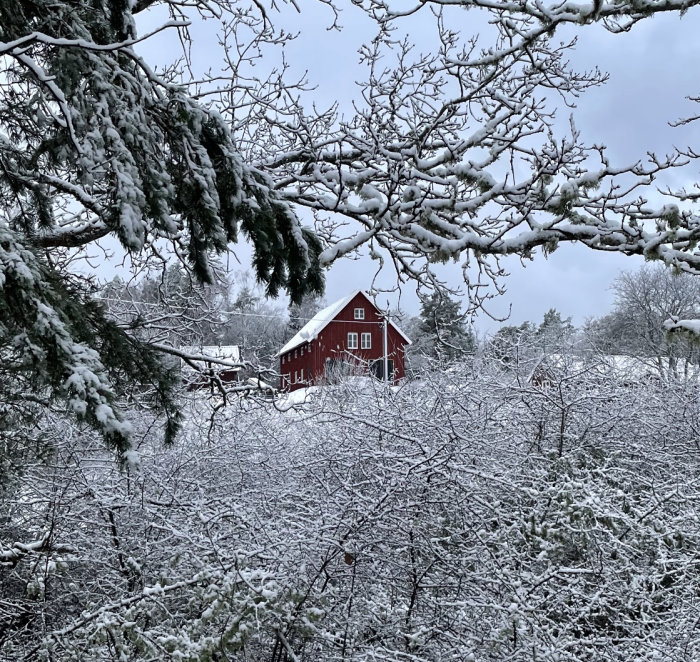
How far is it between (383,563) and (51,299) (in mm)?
2703

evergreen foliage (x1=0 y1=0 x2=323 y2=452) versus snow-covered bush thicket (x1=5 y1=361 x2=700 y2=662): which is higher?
evergreen foliage (x1=0 y1=0 x2=323 y2=452)

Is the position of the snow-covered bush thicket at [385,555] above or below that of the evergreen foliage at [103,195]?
below

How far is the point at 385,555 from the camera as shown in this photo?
4078mm

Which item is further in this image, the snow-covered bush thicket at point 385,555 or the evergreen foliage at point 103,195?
the snow-covered bush thicket at point 385,555

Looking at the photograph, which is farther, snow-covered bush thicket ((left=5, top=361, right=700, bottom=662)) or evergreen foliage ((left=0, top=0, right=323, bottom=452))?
snow-covered bush thicket ((left=5, top=361, right=700, bottom=662))

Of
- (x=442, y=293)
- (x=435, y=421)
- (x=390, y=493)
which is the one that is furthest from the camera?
(x=442, y=293)

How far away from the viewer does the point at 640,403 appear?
672 cm

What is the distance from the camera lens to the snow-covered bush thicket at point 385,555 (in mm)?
3545

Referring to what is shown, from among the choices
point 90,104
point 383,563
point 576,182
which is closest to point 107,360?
point 90,104

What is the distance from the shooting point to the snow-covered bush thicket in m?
3.54

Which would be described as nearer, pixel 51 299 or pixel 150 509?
pixel 51 299

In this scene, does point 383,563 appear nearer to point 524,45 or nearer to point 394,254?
point 394,254

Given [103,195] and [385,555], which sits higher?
[103,195]

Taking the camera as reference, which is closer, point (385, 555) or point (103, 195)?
point (103, 195)
